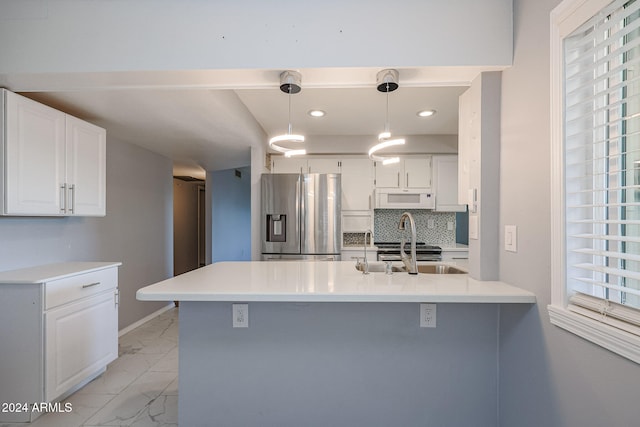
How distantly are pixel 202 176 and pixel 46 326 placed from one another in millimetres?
5089

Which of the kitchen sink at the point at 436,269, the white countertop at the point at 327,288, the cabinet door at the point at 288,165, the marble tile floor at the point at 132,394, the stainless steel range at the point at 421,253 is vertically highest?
the cabinet door at the point at 288,165

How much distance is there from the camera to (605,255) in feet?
3.28

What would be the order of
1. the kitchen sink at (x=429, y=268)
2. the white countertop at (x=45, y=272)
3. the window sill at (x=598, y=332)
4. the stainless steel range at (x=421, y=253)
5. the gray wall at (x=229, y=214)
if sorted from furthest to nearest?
the gray wall at (x=229, y=214)
the stainless steel range at (x=421, y=253)
the kitchen sink at (x=429, y=268)
the white countertop at (x=45, y=272)
the window sill at (x=598, y=332)

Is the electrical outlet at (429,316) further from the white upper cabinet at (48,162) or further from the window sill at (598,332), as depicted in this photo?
the white upper cabinet at (48,162)

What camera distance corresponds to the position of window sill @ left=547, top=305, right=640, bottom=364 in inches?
35.0

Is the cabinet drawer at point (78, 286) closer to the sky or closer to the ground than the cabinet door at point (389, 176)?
→ closer to the ground

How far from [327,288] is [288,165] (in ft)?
9.71

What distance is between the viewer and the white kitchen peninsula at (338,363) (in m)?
1.69

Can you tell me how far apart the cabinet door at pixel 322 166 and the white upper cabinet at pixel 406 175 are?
588 millimetres

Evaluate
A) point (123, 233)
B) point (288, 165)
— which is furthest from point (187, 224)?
point (288, 165)

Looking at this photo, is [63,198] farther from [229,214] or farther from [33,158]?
[229,214]

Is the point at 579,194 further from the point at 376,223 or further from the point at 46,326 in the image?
the point at 376,223

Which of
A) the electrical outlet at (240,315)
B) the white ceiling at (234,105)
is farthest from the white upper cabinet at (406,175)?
the electrical outlet at (240,315)

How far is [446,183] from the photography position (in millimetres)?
4148
